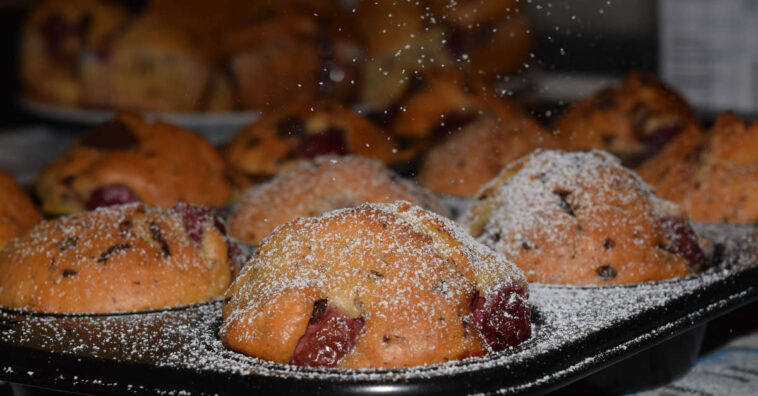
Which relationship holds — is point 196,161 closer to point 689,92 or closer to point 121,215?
point 121,215

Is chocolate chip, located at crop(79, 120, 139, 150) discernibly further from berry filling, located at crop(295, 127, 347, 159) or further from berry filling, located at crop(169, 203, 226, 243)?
berry filling, located at crop(169, 203, 226, 243)

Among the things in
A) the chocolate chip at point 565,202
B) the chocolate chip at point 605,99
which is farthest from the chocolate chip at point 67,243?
the chocolate chip at point 605,99

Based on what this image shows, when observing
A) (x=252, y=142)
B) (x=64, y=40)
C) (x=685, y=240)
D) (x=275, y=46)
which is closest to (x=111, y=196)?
(x=252, y=142)

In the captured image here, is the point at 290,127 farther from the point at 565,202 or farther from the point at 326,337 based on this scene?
the point at 326,337

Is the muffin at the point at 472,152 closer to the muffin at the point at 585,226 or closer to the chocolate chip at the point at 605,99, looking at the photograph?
the muffin at the point at 585,226

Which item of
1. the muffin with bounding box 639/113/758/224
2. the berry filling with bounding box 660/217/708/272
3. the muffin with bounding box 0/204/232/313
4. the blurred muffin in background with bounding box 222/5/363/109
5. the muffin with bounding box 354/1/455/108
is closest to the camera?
the muffin with bounding box 354/1/455/108

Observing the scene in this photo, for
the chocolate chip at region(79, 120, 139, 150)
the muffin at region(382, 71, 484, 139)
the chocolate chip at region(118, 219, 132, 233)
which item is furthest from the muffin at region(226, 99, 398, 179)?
the chocolate chip at region(118, 219, 132, 233)
